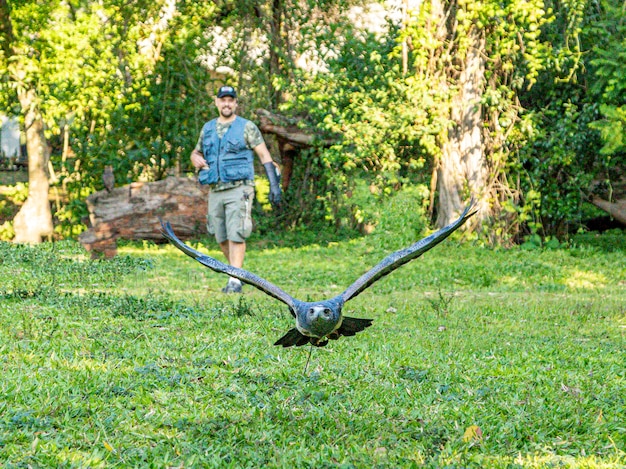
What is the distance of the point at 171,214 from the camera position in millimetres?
15602

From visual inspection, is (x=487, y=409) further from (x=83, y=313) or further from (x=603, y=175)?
(x=603, y=175)

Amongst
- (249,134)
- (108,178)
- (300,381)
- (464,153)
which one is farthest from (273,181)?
(108,178)

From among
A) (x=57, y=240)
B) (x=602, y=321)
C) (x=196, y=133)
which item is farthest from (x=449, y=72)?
(x=57, y=240)

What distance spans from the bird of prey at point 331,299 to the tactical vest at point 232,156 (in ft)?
14.7

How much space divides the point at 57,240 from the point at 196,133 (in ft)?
10.6

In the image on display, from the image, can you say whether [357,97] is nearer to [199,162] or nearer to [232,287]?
[199,162]

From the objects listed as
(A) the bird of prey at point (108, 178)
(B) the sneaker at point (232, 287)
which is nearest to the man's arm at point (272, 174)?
(B) the sneaker at point (232, 287)

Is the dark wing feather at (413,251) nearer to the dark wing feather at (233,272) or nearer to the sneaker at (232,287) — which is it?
the dark wing feather at (233,272)

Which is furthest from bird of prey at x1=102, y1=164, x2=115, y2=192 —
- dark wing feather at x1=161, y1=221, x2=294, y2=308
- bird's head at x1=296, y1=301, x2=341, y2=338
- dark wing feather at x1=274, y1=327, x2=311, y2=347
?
bird's head at x1=296, y1=301, x2=341, y2=338

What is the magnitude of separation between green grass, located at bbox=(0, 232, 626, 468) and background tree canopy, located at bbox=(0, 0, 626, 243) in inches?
160

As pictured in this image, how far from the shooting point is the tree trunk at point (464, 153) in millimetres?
13258

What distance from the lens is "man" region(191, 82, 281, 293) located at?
9.38 meters

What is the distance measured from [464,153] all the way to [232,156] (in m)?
5.20

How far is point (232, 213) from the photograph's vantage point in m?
9.41
